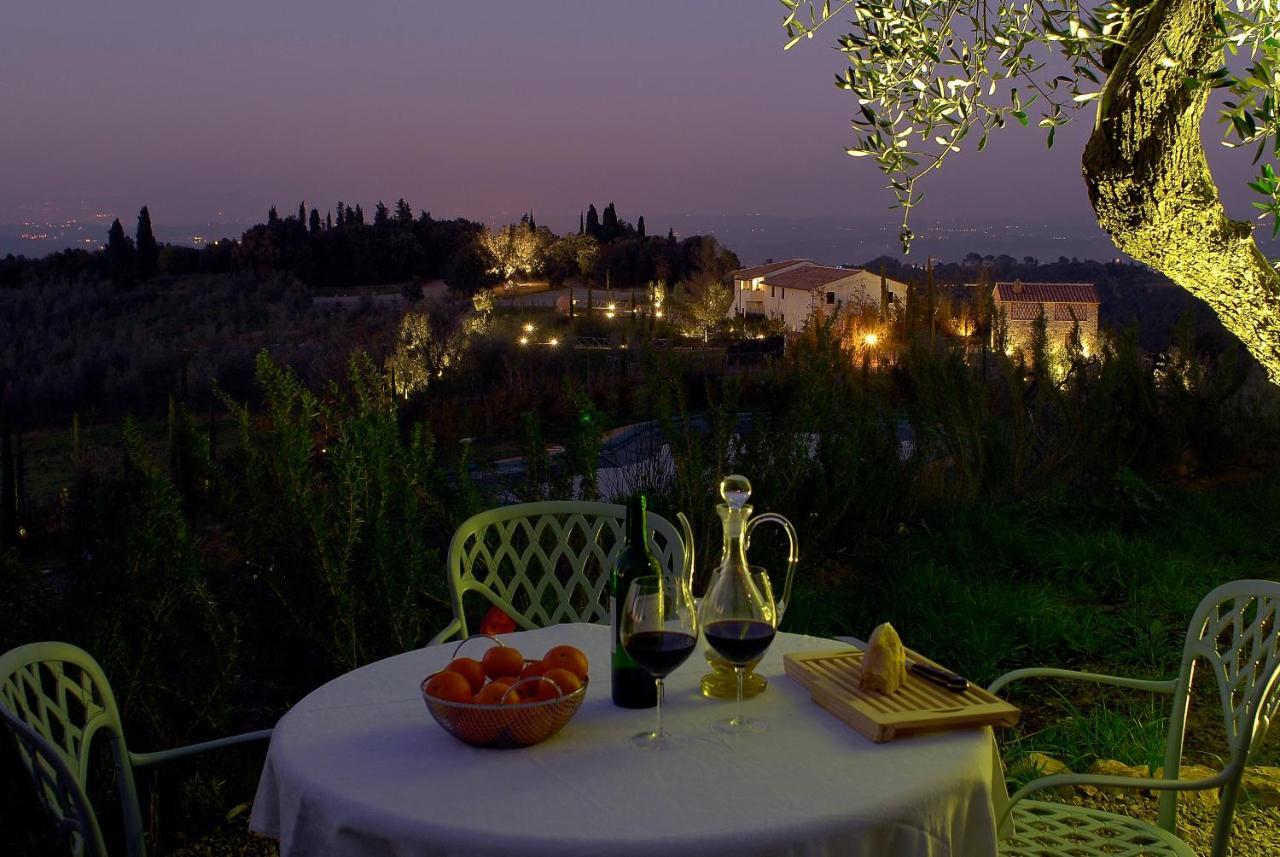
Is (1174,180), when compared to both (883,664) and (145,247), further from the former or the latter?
(145,247)

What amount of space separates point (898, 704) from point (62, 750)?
54.9 inches

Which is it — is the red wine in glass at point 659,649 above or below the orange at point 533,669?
above

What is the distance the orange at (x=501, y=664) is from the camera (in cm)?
171

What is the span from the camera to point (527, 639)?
2211 mm

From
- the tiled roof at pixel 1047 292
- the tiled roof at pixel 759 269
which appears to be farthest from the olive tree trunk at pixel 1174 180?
the tiled roof at pixel 759 269

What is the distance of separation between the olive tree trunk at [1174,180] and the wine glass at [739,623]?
1.95 meters

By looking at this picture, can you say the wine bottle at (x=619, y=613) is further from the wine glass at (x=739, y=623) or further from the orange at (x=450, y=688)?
the orange at (x=450, y=688)

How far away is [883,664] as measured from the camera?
1.75m

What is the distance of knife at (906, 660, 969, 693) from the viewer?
1748 millimetres

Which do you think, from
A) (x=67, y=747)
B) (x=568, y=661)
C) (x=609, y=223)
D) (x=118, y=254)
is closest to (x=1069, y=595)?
(x=568, y=661)

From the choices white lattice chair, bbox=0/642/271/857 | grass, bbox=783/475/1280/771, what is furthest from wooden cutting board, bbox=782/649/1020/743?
grass, bbox=783/475/1280/771

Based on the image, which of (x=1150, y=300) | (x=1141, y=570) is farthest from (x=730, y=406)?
(x=1150, y=300)

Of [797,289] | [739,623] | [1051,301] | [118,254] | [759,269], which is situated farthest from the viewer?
[759,269]

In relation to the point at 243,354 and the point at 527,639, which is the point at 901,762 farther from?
the point at 243,354
